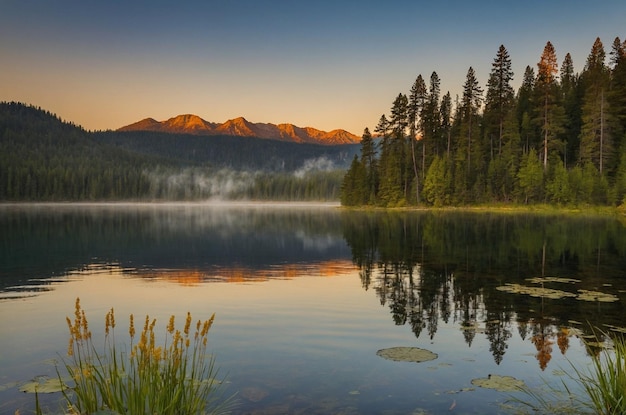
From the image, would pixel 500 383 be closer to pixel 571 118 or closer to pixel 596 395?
pixel 596 395

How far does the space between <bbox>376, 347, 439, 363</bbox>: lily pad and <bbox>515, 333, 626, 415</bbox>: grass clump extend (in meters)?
2.88

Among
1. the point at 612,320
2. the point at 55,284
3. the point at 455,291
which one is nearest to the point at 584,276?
the point at 455,291

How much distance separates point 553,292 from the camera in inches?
814

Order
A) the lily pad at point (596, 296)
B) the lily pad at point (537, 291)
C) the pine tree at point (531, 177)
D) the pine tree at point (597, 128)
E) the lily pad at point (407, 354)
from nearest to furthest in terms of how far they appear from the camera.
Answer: the lily pad at point (407, 354)
the lily pad at point (596, 296)
the lily pad at point (537, 291)
the pine tree at point (597, 128)
the pine tree at point (531, 177)

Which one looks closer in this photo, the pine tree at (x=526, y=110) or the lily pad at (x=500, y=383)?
the lily pad at (x=500, y=383)

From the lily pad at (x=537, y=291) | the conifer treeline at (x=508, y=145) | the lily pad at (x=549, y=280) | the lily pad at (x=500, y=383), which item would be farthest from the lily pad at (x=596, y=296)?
the conifer treeline at (x=508, y=145)

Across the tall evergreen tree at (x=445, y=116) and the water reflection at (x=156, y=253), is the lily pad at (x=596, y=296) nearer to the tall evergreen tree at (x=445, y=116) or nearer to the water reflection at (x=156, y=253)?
the water reflection at (x=156, y=253)

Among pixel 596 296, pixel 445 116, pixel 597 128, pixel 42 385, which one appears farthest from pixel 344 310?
pixel 445 116

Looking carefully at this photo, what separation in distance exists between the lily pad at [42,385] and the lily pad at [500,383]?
8939 mm

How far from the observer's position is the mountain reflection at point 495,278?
52.1 feet

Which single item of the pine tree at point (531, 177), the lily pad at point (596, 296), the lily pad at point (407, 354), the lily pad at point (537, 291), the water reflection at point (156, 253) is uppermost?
the pine tree at point (531, 177)

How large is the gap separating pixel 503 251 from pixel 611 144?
65314mm

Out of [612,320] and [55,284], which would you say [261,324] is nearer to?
[612,320]

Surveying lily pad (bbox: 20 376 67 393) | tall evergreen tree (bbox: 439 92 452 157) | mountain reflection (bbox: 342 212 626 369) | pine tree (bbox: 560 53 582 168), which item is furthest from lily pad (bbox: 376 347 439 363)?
tall evergreen tree (bbox: 439 92 452 157)
